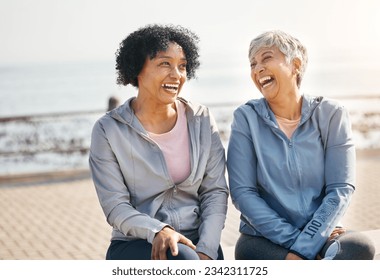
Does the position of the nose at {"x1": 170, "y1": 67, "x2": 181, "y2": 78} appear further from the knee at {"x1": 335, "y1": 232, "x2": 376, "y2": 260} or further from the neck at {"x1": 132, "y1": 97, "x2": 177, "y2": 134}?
the knee at {"x1": 335, "y1": 232, "x2": 376, "y2": 260}

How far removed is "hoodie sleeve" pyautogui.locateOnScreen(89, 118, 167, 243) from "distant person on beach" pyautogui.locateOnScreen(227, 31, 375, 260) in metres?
0.52

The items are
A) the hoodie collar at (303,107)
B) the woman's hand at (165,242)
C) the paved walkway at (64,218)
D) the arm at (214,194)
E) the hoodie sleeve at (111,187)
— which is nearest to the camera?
the woman's hand at (165,242)

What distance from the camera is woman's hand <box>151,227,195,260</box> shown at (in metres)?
2.67

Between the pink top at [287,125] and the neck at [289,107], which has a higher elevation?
the neck at [289,107]

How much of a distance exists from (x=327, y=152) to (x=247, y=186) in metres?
0.41

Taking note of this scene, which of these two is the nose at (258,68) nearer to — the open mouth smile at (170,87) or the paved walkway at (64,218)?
the open mouth smile at (170,87)

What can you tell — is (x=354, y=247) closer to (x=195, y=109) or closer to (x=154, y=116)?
(x=195, y=109)

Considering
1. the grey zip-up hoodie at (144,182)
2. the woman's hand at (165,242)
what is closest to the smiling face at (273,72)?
the grey zip-up hoodie at (144,182)

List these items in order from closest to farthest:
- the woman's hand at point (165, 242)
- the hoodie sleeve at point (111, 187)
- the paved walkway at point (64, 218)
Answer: the woman's hand at point (165, 242) → the hoodie sleeve at point (111, 187) → the paved walkway at point (64, 218)

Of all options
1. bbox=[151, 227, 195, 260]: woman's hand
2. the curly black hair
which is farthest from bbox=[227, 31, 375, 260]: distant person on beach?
bbox=[151, 227, 195, 260]: woman's hand

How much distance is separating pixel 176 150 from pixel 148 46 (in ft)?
1.64

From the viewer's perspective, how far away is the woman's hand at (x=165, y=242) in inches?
105

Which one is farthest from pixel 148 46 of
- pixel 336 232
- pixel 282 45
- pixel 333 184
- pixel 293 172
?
pixel 336 232

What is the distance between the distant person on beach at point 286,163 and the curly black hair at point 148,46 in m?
0.30
